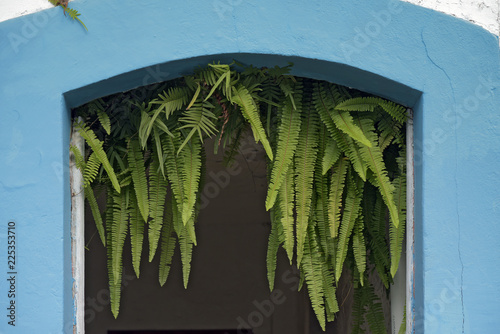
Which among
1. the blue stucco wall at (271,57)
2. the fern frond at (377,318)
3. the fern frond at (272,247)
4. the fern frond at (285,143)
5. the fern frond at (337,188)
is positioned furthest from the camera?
the fern frond at (377,318)

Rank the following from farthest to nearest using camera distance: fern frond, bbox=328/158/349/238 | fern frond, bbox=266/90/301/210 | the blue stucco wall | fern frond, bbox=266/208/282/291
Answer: fern frond, bbox=266/208/282/291, fern frond, bbox=328/158/349/238, fern frond, bbox=266/90/301/210, the blue stucco wall

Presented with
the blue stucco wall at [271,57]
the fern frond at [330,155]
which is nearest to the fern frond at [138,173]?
the blue stucco wall at [271,57]

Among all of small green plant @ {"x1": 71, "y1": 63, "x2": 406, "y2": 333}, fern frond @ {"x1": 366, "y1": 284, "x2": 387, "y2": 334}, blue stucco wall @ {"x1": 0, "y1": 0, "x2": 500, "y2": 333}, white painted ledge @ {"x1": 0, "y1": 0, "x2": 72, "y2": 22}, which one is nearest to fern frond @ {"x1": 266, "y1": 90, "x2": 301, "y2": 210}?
small green plant @ {"x1": 71, "y1": 63, "x2": 406, "y2": 333}

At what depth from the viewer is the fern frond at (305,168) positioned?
7.13 feet

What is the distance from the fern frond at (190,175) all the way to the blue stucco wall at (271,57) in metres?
0.33

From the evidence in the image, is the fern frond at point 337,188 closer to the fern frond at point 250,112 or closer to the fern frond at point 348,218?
the fern frond at point 348,218

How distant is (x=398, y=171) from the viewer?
2262mm

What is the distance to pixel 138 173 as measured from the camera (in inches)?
88.3

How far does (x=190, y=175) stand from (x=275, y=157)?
31 centimetres

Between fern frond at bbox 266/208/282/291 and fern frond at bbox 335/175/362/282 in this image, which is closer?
fern frond at bbox 335/175/362/282

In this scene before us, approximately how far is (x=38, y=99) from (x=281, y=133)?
0.84m

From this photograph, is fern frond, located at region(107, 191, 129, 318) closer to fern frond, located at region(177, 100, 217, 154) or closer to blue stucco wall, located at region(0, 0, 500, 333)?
blue stucco wall, located at region(0, 0, 500, 333)

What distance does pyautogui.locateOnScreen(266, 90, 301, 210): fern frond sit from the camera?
2104 millimetres

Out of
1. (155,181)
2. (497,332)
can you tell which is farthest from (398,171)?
(155,181)
